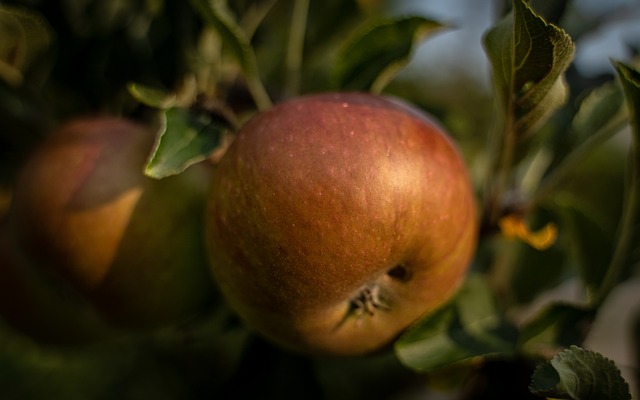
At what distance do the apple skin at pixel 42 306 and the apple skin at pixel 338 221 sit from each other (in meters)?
0.26

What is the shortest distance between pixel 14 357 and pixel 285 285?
981 millimetres

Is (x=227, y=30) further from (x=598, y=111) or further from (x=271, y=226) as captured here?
(x=598, y=111)

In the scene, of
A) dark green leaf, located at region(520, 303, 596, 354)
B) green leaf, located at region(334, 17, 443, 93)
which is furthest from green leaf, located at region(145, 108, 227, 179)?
dark green leaf, located at region(520, 303, 596, 354)

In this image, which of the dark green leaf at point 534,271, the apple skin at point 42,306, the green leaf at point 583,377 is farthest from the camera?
the dark green leaf at point 534,271

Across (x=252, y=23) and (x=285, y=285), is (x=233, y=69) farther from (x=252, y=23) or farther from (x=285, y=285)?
(x=285, y=285)

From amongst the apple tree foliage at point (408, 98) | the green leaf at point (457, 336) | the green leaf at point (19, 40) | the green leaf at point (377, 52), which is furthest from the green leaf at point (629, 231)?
the green leaf at point (19, 40)

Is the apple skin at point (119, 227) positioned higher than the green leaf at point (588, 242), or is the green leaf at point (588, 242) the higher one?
the apple skin at point (119, 227)

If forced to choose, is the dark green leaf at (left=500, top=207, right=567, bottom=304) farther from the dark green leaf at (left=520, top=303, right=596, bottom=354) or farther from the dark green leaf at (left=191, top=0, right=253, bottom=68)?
the dark green leaf at (left=191, top=0, right=253, bottom=68)

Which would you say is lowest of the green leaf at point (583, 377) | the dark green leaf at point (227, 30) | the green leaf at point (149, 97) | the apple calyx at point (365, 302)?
the green leaf at point (583, 377)

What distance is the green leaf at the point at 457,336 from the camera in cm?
56

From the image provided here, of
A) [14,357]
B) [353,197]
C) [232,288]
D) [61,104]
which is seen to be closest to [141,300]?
[232,288]

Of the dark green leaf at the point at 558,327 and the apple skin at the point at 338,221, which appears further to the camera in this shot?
the dark green leaf at the point at 558,327

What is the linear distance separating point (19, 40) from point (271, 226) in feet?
1.56

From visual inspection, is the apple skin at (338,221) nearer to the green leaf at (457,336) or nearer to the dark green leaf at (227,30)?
the green leaf at (457,336)
